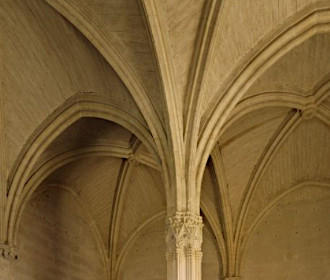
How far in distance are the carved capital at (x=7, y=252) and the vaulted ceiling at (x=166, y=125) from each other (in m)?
0.42

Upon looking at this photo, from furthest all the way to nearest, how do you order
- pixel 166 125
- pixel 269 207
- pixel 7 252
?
pixel 269 207, pixel 7 252, pixel 166 125

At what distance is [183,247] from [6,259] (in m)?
5.54

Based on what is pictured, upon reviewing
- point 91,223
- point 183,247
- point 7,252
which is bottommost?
point 183,247

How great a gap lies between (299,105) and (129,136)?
15.2 feet

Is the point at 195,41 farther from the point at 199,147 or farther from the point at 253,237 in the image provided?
the point at 253,237

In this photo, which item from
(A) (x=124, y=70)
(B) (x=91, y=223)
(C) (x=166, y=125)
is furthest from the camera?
(B) (x=91, y=223)

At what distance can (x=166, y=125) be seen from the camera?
49.3ft

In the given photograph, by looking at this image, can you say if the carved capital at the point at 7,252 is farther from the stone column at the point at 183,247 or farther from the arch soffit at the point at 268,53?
the arch soffit at the point at 268,53

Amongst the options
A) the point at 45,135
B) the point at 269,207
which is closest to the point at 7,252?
the point at 45,135

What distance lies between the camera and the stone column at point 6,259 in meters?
17.6

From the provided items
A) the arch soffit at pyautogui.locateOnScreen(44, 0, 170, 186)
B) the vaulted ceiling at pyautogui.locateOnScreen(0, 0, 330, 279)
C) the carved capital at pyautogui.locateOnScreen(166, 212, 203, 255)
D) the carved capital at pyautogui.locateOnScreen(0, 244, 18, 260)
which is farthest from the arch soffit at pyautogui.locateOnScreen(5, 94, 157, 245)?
the carved capital at pyautogui.locateOnScreen(166, 212, 203, 255)

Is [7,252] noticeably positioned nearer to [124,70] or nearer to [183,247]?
[183,247]

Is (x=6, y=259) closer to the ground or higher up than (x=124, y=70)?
closer to the ground

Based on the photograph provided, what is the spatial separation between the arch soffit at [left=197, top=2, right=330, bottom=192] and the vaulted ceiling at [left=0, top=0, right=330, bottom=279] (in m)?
0.02
